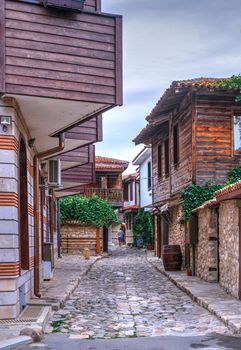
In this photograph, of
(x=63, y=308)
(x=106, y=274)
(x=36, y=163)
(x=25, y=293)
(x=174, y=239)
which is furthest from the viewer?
(x=174, y=239)

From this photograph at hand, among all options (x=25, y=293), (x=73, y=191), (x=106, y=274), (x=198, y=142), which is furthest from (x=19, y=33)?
(x=73, y=191)

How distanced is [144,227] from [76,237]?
23.7 feet

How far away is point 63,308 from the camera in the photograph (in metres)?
10.4

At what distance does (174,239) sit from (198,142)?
557 cm

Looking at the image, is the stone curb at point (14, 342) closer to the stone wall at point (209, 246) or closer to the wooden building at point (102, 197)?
the stone wall at point (209, 246)

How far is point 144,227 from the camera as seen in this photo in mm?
37156

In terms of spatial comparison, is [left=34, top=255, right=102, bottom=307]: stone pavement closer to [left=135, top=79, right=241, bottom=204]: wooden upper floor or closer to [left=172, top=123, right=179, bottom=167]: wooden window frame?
[left=135, top=79, right=241, bottom=204]: wooden upper floor

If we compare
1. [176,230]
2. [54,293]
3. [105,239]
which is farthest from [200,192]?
[105,239]

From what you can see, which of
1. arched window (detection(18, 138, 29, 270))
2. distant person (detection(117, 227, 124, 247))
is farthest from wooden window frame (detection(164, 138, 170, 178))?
distant person (detection(117, 227, 124, 247))

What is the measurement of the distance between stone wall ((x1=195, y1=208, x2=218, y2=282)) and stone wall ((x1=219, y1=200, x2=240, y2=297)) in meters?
1.03

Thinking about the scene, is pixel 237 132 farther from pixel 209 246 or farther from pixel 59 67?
pixel 59 67

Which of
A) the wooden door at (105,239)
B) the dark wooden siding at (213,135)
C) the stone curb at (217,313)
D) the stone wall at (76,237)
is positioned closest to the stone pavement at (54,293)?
the stone curb at (217,313)

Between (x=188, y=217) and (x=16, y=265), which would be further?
(x=188, y=217)

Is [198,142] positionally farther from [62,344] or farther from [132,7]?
[62,344]
